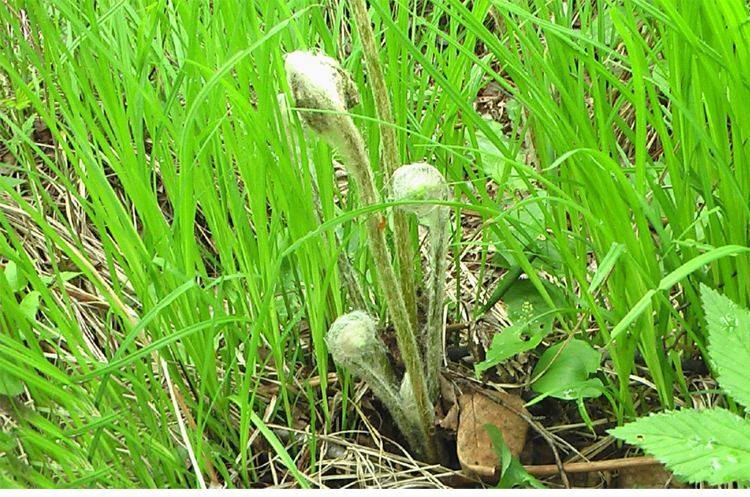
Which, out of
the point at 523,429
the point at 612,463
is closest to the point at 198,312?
the point at 523,429

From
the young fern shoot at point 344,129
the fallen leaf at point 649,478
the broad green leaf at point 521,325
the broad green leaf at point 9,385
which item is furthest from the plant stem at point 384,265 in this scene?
the broad green leaf at point 9,385

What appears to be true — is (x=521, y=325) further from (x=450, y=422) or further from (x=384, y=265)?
(x=384, y=265)

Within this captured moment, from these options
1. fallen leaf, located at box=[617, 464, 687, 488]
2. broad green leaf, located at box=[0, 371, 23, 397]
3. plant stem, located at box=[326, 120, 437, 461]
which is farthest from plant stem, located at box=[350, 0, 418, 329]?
broad green leaf, located at box=[0, 371, 23, 397]

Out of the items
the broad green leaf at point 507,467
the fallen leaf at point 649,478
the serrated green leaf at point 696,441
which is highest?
the serrated green leaf at point 696,441

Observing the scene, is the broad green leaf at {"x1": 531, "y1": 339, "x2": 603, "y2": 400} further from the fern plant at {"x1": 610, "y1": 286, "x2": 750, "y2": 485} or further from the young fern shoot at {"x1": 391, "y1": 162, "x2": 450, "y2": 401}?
the fern plant at {"x1": 610, "y1": 286, "x2": 750, "y2": 485}

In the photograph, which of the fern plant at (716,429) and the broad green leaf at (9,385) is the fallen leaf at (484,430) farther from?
the broad green leaf at (9,385)

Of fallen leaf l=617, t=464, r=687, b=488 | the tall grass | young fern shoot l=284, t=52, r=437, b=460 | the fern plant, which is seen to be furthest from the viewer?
fallen leaf l=617, t=464, r=687, b=488
